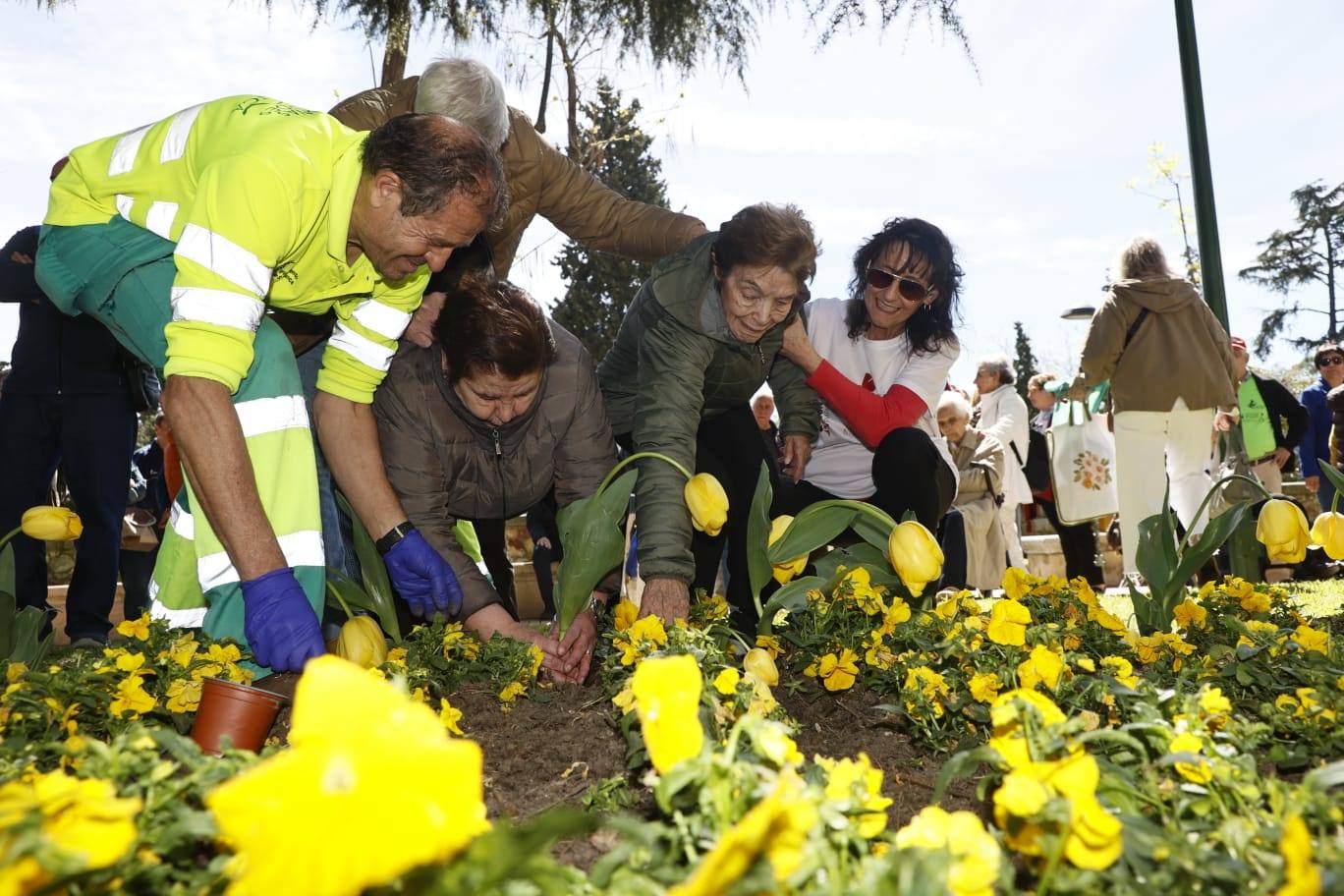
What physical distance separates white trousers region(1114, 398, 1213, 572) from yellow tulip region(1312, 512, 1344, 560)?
2.53m

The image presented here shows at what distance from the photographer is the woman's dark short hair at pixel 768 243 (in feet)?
8.00

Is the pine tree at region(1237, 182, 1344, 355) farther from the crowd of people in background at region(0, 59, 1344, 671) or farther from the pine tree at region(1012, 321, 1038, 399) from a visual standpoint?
the crowd of people in background at region(0, 59, 1344, 671)

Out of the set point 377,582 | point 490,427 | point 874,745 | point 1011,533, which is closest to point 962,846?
point 874,745

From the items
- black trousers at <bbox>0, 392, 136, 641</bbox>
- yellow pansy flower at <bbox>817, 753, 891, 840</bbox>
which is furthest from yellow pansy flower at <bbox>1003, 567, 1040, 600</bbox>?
black trousers at <bbox>0, 392, 136, 641</bbox>

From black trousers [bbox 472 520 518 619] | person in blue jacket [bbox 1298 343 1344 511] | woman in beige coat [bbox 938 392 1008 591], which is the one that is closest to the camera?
black trousers [bbox 472 520 518 619]

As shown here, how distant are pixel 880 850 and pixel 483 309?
5.39 ft

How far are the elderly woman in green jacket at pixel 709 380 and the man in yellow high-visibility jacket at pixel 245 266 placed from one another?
0.68 m

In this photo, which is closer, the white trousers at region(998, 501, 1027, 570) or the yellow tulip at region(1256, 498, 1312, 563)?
the yellow tulip at region(1256, 498, 1312, 563)

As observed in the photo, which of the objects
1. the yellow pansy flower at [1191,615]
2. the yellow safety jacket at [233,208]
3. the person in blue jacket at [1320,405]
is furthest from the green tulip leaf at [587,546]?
the person in blue jacket at [1320,405]

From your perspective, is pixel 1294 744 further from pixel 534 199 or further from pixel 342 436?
pixel 534 199

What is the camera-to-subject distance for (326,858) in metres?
0.51

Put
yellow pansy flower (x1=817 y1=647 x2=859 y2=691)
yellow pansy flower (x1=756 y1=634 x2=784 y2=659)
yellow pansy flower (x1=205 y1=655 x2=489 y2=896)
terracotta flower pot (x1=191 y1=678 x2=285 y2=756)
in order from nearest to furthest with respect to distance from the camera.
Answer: yellow pansy flower (x1=205 y1=655 x2=489 y2=896), terracotta flower pot (x1=191 y1=678 x2=285 y2=756), yellow pansy flower (x1=817 y1=647 x2=859 y2=691), yellow pansy flower (x1=756 y1=634 x2=784 y2=659)

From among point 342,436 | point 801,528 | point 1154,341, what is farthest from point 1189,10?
point 342,436

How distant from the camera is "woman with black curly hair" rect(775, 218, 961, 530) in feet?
9.08
